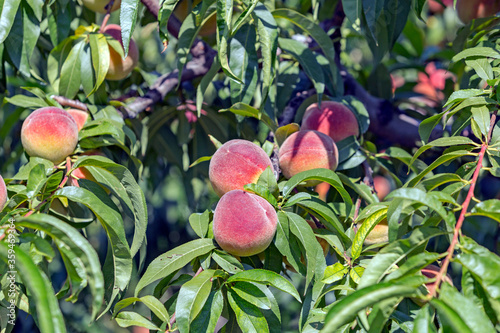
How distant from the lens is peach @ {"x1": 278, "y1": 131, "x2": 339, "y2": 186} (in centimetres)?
94

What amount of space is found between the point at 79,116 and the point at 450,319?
2.97 ft

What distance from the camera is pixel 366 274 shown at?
0.54 metres

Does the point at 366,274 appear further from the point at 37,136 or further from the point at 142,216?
the point at 37,136

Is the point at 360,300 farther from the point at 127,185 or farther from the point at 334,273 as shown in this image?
the point at 127,185

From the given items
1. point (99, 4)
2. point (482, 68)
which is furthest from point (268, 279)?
point (99, 4)

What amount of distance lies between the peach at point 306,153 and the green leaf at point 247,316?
0.95ft

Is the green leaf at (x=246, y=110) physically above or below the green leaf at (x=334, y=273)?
above

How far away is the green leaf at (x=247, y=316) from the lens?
0.70 metres

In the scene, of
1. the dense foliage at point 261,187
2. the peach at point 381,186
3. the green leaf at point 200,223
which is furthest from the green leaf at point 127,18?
the peach at point 381,186

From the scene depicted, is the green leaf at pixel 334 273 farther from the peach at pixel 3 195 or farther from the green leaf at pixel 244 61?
the peach at pixel 3 195

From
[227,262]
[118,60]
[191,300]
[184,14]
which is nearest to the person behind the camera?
[191,300]

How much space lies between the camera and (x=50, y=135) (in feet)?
3.00

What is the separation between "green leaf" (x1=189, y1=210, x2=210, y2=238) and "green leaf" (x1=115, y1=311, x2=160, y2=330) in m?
0.18

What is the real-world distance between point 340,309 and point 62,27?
103 centimetres
